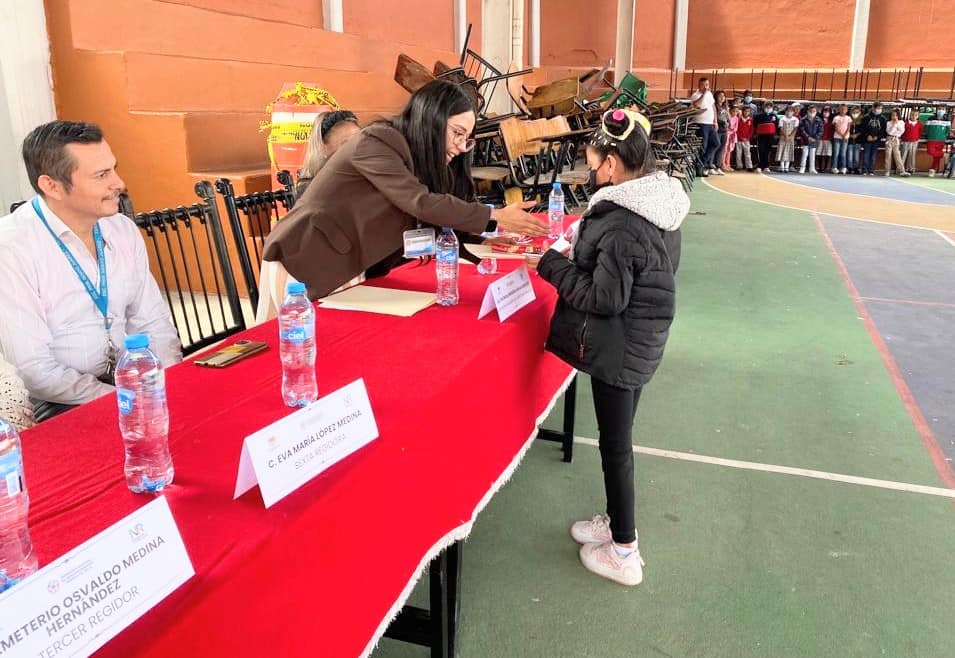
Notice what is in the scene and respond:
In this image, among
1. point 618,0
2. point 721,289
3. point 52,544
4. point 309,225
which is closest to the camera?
point 52,544

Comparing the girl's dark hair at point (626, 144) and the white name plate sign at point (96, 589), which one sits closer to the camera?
the white name plate sign at point (96, 589)

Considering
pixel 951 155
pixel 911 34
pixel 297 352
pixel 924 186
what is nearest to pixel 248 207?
pixel 297 352

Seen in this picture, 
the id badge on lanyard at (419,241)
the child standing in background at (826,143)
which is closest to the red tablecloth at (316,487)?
the id badge on lanyard at (419,241)

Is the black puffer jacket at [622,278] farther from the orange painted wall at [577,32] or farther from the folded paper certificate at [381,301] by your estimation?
the orange painted wall at [577,32]

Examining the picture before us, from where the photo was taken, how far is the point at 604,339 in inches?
73.2

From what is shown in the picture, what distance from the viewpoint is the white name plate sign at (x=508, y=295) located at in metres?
1.93

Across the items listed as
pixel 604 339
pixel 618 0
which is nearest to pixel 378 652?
pixel 604 339

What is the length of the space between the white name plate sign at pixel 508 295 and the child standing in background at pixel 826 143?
1422 centimetres

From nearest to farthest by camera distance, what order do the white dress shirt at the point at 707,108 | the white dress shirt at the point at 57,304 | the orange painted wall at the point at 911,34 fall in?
the white dress shirt at the point at 57,304
the white dress shirt at the point at 707,108
the orange painted wall at the point at 911,34

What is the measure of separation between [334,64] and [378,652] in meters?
6.05

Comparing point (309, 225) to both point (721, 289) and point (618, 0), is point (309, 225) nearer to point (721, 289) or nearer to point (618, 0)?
point (721, 289)

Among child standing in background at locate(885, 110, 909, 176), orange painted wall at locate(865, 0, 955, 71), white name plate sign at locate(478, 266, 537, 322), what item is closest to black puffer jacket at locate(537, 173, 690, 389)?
white name plate sign at locate(478, 266, 537, 322)

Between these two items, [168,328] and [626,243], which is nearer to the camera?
→ [626,243]

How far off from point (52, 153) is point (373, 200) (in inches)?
34.3
